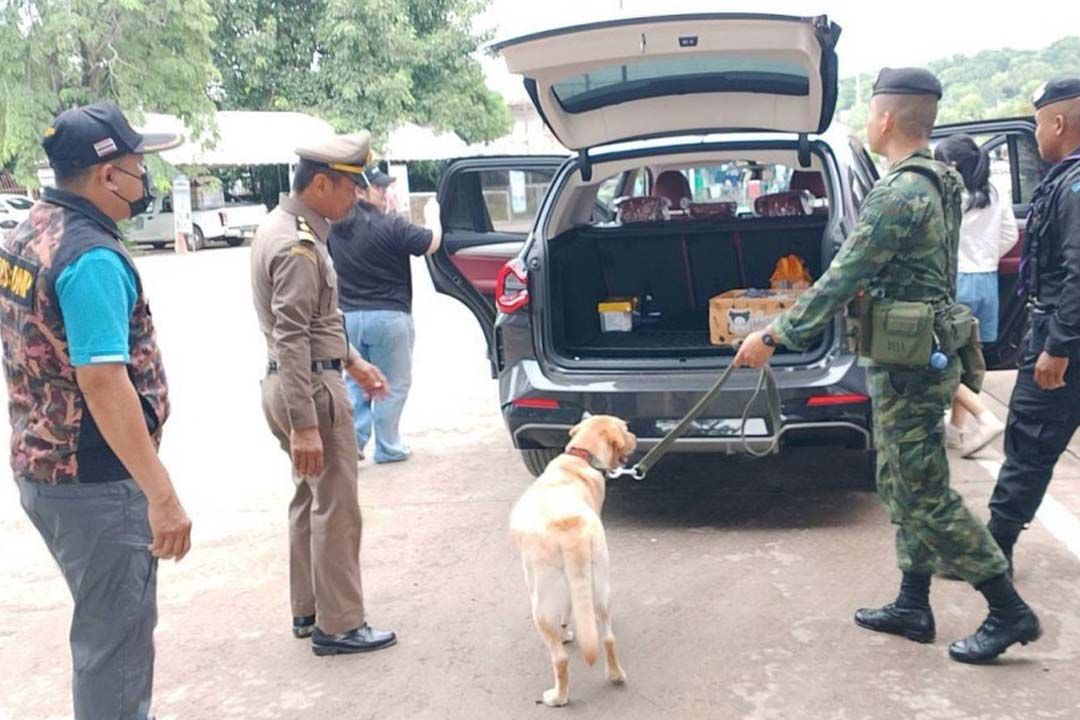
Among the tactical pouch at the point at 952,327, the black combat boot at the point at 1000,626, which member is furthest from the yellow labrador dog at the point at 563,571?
the tactical pouch at the point at 952,327

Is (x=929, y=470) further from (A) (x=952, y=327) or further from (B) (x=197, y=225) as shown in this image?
(B) (x=197, y=225)

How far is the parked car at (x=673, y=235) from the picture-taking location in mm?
4641

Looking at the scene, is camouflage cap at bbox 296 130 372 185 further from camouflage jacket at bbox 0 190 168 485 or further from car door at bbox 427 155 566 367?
car door at bbox 427 155 566 367

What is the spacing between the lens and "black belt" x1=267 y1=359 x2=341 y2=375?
379cm

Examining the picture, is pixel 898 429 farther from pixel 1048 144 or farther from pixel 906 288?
pixel 1048 144

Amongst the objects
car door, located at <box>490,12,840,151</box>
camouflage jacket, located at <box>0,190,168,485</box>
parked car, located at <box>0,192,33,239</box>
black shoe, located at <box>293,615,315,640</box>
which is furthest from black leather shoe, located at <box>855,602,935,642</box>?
parked car, located at <box>0,192,33,239</box>

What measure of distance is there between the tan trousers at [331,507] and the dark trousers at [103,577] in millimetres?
1018

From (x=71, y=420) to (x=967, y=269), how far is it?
15.5 ft

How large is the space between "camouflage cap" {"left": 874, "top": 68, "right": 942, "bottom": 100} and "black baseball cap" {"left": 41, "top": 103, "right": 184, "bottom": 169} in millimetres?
2331

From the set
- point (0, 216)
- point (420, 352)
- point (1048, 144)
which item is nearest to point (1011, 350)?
point (1048, 144)

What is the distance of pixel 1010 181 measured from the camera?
687 cm

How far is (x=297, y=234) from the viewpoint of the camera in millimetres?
3719

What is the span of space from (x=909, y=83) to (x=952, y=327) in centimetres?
79

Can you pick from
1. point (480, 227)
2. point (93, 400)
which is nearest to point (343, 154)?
point (93, 400)
